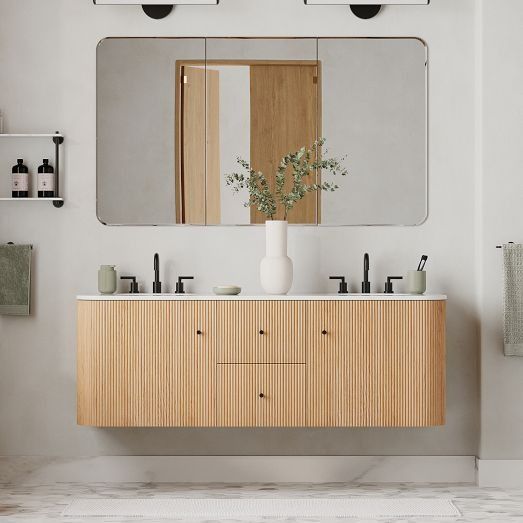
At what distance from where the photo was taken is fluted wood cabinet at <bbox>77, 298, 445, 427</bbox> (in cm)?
325

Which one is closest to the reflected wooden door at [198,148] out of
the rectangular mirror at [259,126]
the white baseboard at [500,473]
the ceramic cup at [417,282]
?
the rectangular mirror at [259,126]

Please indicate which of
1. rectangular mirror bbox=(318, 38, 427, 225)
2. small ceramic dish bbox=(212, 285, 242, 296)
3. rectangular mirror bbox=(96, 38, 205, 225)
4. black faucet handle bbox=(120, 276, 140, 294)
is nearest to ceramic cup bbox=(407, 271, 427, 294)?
rectangular mirror bbox=(318, 38, 427, 225)

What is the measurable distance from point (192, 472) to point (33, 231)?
4.35 ft

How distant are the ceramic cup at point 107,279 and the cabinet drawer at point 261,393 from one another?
609 millimetres

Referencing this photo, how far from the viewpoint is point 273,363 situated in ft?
10.7

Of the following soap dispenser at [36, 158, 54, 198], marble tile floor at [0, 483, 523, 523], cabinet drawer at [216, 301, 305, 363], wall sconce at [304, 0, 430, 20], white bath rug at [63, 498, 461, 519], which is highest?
wall sconce at [304, 0, 430, 20]

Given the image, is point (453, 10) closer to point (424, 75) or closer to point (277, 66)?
point (424, 75)

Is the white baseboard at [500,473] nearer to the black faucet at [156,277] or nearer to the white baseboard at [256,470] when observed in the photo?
the white baseboard at [256,470]

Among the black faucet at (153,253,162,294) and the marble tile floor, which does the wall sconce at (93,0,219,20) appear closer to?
the black faucet at (153,253,162,294)

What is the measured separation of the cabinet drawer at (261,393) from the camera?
325cm

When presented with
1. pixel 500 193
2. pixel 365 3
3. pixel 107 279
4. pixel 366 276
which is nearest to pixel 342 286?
pixel 366 276

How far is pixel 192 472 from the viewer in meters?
3.58

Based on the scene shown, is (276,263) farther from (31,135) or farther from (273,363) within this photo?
(31,135)

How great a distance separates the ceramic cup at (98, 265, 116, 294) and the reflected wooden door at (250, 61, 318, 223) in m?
0.81
